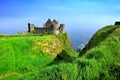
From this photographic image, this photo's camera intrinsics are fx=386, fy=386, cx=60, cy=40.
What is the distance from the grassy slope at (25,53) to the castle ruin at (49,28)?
30147 mm

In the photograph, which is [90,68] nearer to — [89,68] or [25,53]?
A: [89,68]

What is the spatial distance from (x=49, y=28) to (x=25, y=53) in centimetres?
5214

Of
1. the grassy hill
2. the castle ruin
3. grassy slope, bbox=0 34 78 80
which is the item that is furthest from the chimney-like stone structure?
the grassy hill

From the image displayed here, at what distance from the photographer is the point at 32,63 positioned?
4641 inches

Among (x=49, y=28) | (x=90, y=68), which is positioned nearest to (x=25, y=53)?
(x=49, y=28)

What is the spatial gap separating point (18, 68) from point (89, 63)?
280 ft

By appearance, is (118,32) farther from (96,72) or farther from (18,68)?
(18,68)

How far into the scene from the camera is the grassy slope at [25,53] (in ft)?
363

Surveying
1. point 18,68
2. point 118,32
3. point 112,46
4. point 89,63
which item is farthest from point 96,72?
point 18,68

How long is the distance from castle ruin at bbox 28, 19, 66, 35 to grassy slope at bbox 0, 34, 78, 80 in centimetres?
3015

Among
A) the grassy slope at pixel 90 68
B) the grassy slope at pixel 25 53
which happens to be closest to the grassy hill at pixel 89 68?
the grassy slope at pixel 90 68

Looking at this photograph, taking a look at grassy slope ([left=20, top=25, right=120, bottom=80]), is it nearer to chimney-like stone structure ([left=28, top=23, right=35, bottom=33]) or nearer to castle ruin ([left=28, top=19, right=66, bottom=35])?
castle ruin ([left=28, top=19, right=66, bottom=35])

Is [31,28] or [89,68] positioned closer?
[89,68]

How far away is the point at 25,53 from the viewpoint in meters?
126
